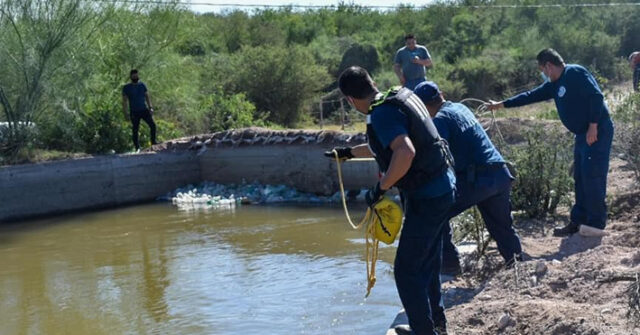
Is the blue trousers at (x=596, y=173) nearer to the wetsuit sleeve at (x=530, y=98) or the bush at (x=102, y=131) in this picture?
the wetsuit sleeve at (x=530, y=98)

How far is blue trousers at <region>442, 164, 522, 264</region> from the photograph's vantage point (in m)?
6.46

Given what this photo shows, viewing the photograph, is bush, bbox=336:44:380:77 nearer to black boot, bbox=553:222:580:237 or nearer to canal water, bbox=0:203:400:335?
canal water, bbox=0:203:400:335

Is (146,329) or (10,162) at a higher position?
(10,162)

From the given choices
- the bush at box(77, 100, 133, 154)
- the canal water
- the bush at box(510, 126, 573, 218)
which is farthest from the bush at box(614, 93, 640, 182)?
the bush at box(77, 100, 133, 154)

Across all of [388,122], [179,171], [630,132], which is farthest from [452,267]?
[179,171]

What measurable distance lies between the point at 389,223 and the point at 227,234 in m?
7.67

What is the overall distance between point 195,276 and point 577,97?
4.74 meters

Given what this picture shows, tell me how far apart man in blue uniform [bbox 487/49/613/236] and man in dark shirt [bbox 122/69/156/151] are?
10.4 m

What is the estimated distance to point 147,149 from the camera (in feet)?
57.3

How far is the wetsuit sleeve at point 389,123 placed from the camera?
494cm

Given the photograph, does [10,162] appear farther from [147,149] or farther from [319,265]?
[319,265]

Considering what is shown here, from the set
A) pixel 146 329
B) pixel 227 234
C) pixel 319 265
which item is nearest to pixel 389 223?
pixel 146 329

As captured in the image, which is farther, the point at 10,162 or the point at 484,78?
the point at 484,78

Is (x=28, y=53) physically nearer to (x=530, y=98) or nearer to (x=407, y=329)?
(x=530, y=98)
